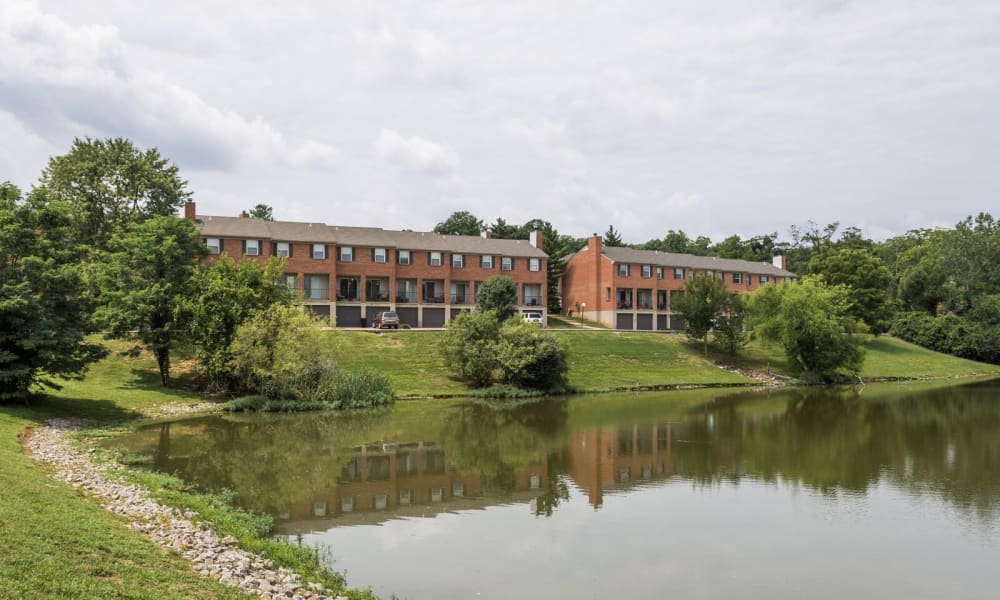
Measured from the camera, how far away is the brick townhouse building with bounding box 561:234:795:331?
8238 centimetres

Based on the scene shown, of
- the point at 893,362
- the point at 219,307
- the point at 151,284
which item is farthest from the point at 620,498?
the point at 893,362

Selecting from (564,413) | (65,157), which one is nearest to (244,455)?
(564,413)

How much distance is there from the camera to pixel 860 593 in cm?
1298

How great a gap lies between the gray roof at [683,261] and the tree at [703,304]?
52.5 ft

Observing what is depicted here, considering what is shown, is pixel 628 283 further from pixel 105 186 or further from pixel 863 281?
pixel 105 186

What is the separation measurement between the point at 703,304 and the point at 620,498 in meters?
48.8

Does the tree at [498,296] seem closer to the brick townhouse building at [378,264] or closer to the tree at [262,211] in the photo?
the brick townhouse building at [378,264]

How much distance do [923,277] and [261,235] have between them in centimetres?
8665

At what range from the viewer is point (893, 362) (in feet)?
243

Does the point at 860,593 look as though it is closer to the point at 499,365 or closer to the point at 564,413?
the point at 564,413

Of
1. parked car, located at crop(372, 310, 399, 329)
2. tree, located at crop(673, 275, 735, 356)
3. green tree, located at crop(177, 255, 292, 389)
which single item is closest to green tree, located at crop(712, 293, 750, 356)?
tree, located at crop(673, 275, 735, 356)

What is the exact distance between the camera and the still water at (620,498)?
544 inches

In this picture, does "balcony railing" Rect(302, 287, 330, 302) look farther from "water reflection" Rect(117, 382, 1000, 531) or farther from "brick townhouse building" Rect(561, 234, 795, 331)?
"brick townhouse building" Rect(561, 234, 795, 331)

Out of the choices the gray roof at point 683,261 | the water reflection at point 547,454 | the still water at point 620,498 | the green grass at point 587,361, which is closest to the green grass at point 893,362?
the green grass at point 587,361
